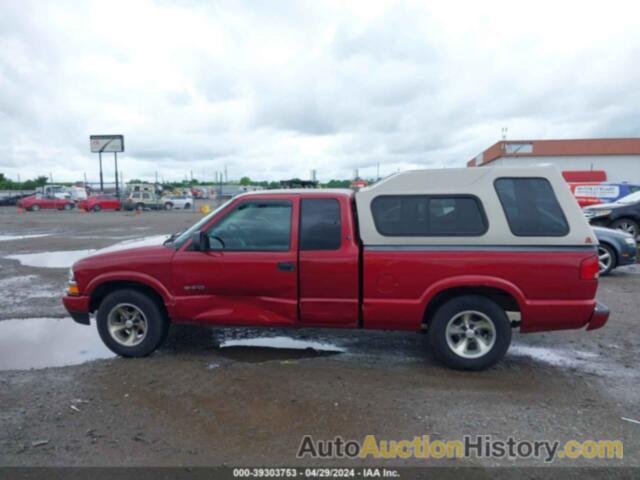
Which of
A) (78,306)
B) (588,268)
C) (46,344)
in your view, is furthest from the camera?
(46,344)

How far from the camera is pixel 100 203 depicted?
36.6 meters

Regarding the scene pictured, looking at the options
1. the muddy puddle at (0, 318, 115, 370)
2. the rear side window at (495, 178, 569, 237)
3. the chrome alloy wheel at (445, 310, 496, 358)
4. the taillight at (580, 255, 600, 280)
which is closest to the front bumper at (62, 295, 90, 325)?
the muddy puddle at (0, 318, 115, 370)

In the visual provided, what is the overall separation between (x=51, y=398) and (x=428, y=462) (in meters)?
3.27

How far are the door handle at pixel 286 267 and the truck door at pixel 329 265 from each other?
8 cm

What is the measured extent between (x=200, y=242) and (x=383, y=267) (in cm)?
188

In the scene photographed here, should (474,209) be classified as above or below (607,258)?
above

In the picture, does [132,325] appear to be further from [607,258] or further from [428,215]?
[607,258]

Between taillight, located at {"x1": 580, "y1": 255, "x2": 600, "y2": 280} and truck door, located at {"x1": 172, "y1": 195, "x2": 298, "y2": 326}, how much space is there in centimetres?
273

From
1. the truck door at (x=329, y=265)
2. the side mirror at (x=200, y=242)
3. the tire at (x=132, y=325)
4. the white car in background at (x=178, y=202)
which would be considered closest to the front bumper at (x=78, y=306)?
the tire at (x=132, y=325)

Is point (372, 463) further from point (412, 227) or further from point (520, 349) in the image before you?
point (520, 349)

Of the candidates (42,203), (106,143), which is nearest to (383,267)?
(42,203)

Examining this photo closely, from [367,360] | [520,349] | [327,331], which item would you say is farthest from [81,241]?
[520,349]

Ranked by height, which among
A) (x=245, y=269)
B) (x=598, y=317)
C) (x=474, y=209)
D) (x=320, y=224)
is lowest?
(x=598, y=317)

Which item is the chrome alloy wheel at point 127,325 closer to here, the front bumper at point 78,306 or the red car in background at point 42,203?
the front bumper at point 78,306
